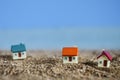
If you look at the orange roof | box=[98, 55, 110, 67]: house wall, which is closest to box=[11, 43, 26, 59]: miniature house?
the orange roof

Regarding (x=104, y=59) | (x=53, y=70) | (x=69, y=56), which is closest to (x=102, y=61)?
(x=104, y=59)

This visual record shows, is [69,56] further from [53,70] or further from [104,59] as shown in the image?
[104,59]

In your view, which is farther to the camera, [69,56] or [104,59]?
[69,56]

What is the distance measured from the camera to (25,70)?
15.2 feet

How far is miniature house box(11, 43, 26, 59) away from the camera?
203 inches

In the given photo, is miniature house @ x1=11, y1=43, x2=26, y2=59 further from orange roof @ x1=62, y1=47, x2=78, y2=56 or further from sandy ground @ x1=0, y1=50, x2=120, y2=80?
orange roof @ x1=62, y1=47, x2=78, y2=56

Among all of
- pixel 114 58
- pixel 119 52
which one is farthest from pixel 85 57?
pixel 119 52

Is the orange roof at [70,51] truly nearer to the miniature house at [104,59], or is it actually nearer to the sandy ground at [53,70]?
the sandy ground at [53,70]

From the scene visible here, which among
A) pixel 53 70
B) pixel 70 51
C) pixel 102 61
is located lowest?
pixel 53 70

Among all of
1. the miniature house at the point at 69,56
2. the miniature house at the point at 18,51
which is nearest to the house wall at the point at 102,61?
the miniature house at the point at 69,56

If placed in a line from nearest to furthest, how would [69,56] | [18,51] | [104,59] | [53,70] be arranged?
1. [53,70]
2. [104,59]
3. [69,56]
4. [18,51]

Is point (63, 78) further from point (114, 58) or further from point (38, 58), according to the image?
point (114, 58)

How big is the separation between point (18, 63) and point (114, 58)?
1592mm

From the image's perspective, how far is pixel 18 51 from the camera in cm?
516
